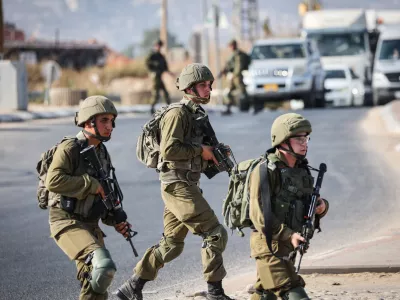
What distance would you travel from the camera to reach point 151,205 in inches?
538

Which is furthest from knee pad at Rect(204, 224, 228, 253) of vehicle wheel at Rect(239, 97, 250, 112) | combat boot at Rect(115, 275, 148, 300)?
vehicle wheel at Rect(239, 97, 250, 112)

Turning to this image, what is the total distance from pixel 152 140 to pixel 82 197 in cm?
115

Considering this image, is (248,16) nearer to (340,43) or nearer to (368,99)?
(340,43)

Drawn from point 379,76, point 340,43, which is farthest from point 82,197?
point 340,43

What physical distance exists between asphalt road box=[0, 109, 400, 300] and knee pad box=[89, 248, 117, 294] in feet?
7.12

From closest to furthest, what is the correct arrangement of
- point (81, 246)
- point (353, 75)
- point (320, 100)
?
point (81, 246), point (320, 100), point (353, 75)

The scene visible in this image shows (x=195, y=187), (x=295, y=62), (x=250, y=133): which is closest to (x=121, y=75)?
(x=295, y=62)

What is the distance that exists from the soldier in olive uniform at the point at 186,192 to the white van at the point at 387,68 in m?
27.4

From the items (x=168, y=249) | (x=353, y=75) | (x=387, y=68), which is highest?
(x=168, y=249)

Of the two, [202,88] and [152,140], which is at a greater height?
[202,88]

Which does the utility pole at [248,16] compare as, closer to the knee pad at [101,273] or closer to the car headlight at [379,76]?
the car headlight at [379,76]

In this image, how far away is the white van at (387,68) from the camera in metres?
34.3

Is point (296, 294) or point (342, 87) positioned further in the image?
point (342, 87)

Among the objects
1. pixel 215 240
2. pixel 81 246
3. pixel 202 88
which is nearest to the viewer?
pixel 81 246
